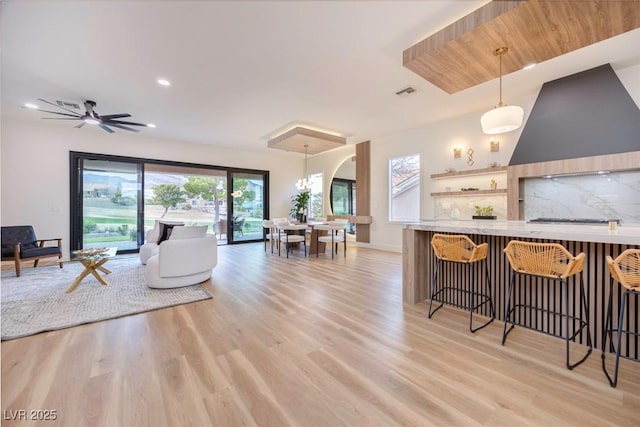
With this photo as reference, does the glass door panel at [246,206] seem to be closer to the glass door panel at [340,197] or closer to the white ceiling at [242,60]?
the glass door panel at [340,197]

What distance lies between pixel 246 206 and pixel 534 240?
7619 mm

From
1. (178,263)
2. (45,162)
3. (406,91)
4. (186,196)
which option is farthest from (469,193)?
(45,162)

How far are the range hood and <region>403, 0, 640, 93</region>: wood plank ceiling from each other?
4.87 ft

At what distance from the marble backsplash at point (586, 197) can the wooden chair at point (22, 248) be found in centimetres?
865

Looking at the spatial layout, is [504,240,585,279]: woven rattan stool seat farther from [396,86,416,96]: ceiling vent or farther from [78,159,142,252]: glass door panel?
[78,159,142,252]: glass door panel

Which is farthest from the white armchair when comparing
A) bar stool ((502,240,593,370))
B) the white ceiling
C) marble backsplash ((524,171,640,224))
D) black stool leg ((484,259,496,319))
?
marble backsplash ((524,171,640,224))

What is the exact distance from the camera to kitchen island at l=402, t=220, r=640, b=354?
6.33 feet

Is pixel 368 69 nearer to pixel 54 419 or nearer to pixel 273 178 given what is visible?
pixel 54 419

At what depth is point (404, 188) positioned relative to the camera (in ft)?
21.7

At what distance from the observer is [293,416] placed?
56.5 inches

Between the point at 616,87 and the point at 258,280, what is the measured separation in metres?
5.90

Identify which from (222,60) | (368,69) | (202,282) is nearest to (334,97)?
(368,69)

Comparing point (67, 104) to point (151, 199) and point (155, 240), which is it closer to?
point (155, 240)

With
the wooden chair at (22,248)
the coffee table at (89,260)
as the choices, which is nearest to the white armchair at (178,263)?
the coffee table at (89,260)
